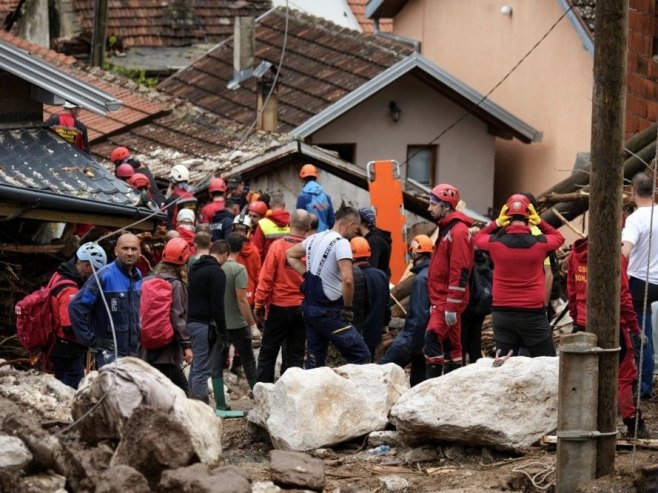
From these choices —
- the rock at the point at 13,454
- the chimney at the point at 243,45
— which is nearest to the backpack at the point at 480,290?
the rock at the point at 13,454

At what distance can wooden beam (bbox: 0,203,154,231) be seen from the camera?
1284cm

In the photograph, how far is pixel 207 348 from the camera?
42.0ft

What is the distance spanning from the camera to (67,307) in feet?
38.2

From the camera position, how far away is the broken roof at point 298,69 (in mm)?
23250

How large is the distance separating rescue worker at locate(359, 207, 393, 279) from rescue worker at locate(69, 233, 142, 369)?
12.9ft

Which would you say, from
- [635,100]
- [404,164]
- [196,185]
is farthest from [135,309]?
[404,164]

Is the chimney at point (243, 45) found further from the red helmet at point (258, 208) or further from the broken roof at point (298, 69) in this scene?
the red helmet at point (258, 208)

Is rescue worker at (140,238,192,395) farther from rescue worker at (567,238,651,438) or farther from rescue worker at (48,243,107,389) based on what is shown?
rescue worker at (567,238,651,438)

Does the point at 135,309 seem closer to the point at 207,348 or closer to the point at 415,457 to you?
the point at 207,348

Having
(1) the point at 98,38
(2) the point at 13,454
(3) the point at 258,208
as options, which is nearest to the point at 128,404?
(2) the point at 13,454

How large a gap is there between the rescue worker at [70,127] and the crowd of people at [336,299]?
4.69 feet

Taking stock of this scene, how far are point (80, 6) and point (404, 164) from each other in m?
10.6

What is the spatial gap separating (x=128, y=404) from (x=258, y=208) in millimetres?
7732

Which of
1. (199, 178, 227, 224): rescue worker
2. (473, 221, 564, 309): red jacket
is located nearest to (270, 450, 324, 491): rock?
(473, 221, 564, 309): red jacket
